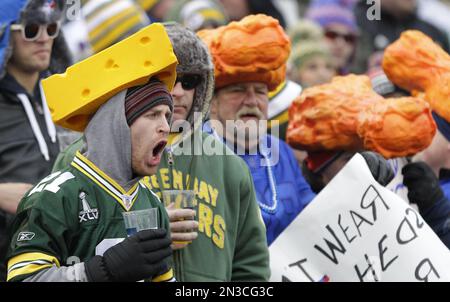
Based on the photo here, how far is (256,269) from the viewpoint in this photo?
5.96 metres

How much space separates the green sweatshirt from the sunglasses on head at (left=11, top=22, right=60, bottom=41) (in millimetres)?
1266

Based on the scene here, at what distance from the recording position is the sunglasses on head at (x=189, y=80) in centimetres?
595

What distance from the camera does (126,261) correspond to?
14.6 feet

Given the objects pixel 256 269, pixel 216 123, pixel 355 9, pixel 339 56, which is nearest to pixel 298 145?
pixel 216 123

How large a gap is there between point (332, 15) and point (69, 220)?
302 inches

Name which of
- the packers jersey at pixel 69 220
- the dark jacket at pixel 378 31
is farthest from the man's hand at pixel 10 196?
the dark jacket at pixel 378 31

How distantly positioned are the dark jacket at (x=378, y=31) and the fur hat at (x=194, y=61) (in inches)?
227

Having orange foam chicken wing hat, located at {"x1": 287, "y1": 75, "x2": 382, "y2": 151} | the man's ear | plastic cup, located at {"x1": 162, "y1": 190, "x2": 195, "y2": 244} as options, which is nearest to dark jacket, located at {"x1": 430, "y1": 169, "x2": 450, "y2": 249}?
orange foam chicken wing hat, located at {"x1": 287, "y1": 75, "x2": 382, "y2": 151}

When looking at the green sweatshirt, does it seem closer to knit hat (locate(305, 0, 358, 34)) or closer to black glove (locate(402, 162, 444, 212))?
black glove (locate(402, 162, 444, 212))

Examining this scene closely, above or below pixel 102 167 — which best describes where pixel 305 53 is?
below

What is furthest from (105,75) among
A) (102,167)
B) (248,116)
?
(248,116)

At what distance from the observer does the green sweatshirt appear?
5719mm

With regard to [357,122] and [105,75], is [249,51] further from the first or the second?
[105,75]
